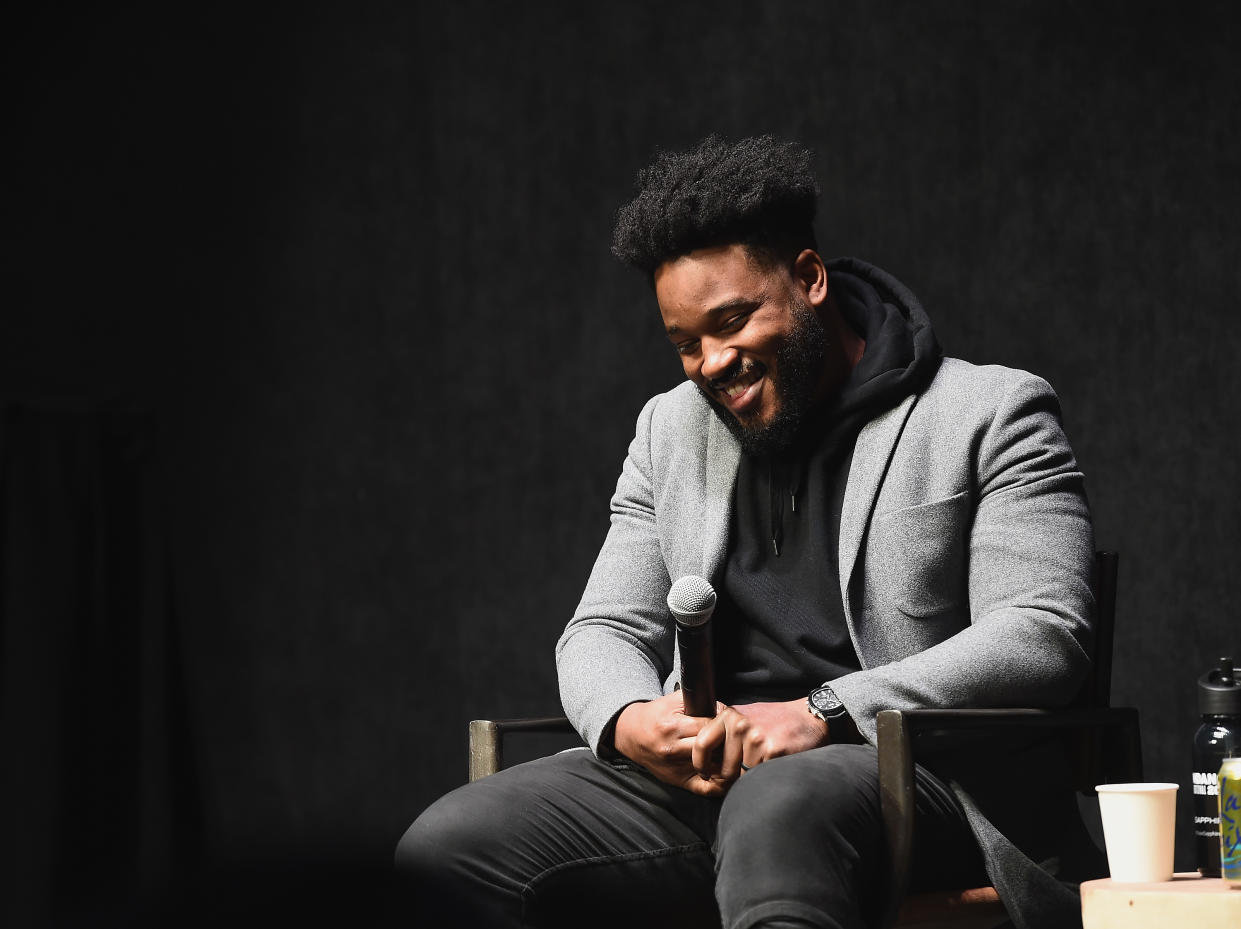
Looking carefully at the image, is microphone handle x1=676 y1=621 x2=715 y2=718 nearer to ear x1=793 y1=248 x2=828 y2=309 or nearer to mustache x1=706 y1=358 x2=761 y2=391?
mustache x1=706 y1=358 x2=761 y2=391

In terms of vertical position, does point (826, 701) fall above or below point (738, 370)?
below

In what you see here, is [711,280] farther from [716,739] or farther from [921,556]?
[716,739]

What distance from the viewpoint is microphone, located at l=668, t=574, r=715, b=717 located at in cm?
147

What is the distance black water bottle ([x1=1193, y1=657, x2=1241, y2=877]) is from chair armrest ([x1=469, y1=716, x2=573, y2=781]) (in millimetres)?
768

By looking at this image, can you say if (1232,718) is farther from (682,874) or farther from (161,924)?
(161,924)

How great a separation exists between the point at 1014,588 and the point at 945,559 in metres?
0.10

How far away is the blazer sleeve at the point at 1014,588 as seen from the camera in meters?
1.64

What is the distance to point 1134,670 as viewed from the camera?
2.76 metres

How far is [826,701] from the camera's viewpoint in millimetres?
1670

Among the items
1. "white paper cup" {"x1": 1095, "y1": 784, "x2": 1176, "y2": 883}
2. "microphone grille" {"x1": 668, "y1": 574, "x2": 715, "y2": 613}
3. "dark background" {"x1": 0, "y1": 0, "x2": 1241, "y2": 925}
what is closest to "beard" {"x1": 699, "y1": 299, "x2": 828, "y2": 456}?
"microphone grille" {"x1": 668, "y1": 574, "x2": 715, "y2": 613}

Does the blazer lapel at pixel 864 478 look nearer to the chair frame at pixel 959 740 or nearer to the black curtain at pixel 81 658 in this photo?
the chair frame at pixel 959 740

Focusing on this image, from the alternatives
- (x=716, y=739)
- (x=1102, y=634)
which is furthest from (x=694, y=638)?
(x=1102, y=634)

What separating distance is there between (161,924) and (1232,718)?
144cm

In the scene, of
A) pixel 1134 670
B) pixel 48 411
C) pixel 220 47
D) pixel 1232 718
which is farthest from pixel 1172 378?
pixel 220 47
